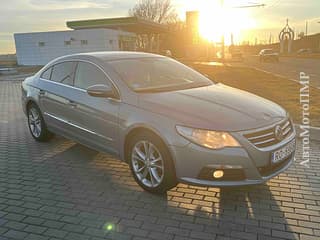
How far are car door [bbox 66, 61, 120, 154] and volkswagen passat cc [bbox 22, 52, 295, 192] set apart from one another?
13 mm

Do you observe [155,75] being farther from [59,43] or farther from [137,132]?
[59,43]

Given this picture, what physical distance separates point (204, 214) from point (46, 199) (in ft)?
6.02

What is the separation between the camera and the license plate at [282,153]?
126 inches

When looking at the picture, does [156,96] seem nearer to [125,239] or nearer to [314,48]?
[125,239]

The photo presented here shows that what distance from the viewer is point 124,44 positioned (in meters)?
37.3

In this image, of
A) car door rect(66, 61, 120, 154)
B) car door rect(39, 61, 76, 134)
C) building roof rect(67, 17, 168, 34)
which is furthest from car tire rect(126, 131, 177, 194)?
building roof rect(67, 17, 168, 34)

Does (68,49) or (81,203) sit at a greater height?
(68,49)

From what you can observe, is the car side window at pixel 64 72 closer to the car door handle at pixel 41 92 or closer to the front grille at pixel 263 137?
the car door handle at pixel 41 92

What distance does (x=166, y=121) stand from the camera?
3.26m

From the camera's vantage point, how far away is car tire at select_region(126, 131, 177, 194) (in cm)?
333

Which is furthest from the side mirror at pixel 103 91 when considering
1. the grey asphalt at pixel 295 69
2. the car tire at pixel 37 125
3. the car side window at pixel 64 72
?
the grey asphalt at pixel 295 69

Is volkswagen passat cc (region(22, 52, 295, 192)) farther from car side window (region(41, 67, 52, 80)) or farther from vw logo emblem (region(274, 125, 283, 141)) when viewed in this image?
car side window (region(41, 67, 52, 80))

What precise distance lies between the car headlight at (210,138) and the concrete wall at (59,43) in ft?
103

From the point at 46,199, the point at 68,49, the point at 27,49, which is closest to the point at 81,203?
the point at 46,199
